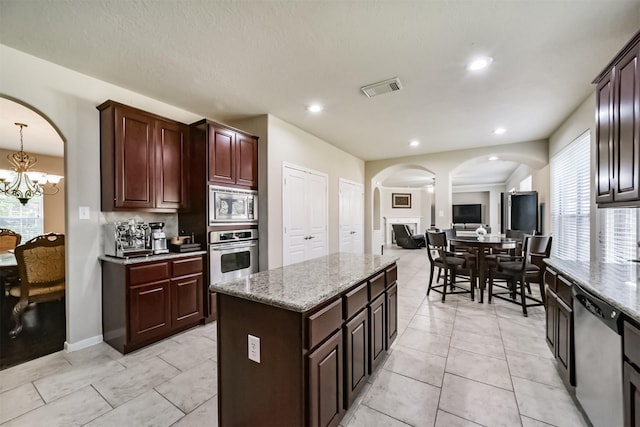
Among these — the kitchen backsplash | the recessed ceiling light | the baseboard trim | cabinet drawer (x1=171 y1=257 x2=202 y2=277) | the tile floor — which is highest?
the recessed ceiling light

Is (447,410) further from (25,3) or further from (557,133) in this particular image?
(557,133)

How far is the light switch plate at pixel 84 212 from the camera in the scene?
2.56m

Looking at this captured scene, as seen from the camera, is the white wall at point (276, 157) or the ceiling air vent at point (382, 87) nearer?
the ceiling air vent at point (382, 87)

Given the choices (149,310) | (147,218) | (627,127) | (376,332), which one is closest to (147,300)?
(149,310)

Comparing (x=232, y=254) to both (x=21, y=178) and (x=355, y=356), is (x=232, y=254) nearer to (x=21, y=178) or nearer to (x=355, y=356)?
(x=355, y=356)

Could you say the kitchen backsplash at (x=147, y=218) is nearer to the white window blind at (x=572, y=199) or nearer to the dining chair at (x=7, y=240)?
the dining chair at (x=7, y=240)

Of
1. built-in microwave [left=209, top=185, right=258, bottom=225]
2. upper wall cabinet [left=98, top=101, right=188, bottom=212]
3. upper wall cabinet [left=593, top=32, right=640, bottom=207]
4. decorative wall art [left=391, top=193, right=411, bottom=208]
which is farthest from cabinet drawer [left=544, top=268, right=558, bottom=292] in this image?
decorative wall art [left=391, top=193, right=411, bottom=208]

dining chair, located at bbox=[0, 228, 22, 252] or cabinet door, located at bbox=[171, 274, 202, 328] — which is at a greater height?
dining chair, located at bbox=[0, 228, 22, 252]

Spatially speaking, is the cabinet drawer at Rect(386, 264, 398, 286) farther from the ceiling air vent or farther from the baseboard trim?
the baseboard trim

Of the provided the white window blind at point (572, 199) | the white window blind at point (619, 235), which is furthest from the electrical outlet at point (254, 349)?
the white window blind at point (572, 199)

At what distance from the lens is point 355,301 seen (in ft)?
5.64

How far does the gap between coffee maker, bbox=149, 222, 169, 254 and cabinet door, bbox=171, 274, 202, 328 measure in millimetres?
365

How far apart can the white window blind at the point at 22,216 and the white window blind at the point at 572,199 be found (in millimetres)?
9671

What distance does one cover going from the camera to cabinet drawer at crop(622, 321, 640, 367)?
43.3 inches
